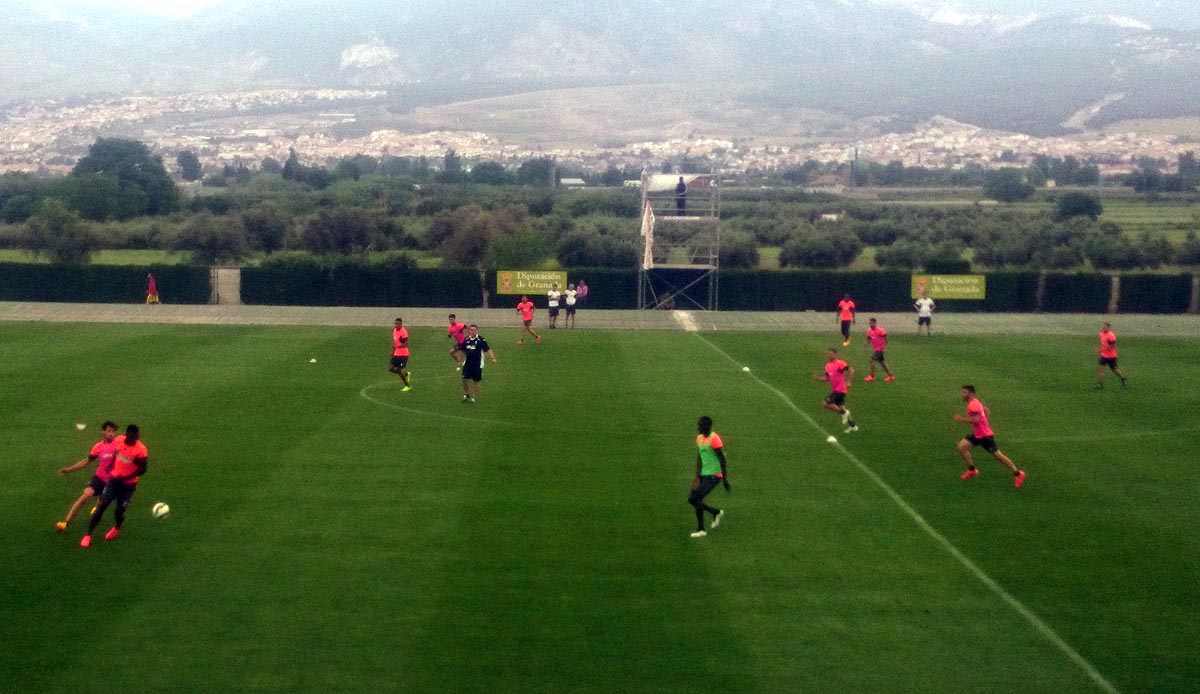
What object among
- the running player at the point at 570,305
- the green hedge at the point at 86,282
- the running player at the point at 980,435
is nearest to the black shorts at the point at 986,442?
the running player at the point at 980,435

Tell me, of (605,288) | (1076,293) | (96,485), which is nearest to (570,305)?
(605,288)

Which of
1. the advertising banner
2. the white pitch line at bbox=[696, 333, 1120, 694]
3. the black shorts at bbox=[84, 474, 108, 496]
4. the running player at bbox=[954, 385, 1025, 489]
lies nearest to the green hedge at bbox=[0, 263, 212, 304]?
the advertising banner

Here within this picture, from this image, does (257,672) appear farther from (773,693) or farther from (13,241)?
(13,241)

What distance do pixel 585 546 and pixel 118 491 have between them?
5688 millimetres

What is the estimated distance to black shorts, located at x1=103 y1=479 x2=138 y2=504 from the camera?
16.0 metres

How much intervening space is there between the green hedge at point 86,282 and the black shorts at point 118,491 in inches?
1567

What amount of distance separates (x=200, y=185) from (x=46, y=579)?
5898 inches

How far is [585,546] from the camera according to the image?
16.3 metres

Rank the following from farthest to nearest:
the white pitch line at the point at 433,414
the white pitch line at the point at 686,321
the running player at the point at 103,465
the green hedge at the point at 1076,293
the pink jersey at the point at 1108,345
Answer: the green hedge at the point at 1076,293
the white pitch line at the point at 686,321
the pink jersey at the point at 1108,345
the white pitch line at the point at 433,414
the running player at the point at 103,465

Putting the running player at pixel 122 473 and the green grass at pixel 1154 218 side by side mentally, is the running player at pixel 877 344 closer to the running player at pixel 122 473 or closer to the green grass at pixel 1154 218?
the running player at pixel 122 473

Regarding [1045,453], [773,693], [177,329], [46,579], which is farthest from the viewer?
[177,329]

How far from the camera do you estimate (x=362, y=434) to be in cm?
2358

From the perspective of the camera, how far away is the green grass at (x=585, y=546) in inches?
492

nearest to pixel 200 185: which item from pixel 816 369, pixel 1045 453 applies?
pixel 816 369
